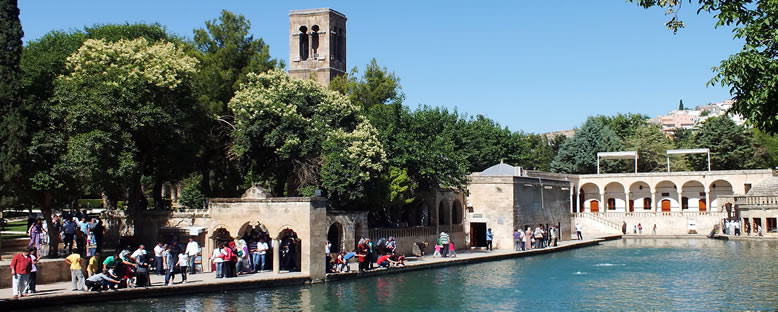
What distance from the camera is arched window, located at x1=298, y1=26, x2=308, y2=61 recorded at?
50844 millimetres

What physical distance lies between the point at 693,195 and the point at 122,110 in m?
48.9

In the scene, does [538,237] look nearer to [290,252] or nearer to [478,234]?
[478,234]

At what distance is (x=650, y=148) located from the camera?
65.2 metres

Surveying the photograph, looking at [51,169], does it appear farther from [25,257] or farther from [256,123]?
[256,123]

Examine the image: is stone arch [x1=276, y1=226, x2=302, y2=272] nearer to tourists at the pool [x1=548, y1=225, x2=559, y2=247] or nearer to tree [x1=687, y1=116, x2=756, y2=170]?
tourists at the pool [x1=548, y1=225, x2=559, y2=247]

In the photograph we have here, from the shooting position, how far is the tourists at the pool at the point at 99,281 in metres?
17.9

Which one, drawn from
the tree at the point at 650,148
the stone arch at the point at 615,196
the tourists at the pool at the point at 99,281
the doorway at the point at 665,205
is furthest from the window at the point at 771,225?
the tourists at the pool at the point at 99,281

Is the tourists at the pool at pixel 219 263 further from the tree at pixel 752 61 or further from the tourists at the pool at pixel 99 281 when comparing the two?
the tree at pixel 752 61

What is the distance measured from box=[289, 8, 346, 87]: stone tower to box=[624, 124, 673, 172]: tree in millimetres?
29436

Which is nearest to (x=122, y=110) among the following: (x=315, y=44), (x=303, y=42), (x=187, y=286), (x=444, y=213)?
(x=187, y=286)

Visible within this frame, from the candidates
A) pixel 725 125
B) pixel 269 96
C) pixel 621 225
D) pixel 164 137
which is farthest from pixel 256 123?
pixel 725 125

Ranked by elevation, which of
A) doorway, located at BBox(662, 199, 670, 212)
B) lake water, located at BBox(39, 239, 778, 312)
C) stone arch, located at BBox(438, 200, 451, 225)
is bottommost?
lake water, located at BBox(39, 239, 778, 312)

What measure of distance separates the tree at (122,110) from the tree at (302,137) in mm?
2536

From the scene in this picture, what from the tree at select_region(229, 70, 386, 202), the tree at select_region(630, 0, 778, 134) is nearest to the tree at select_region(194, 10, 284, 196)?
the tree at select_region(229, 70, 386, 202)
